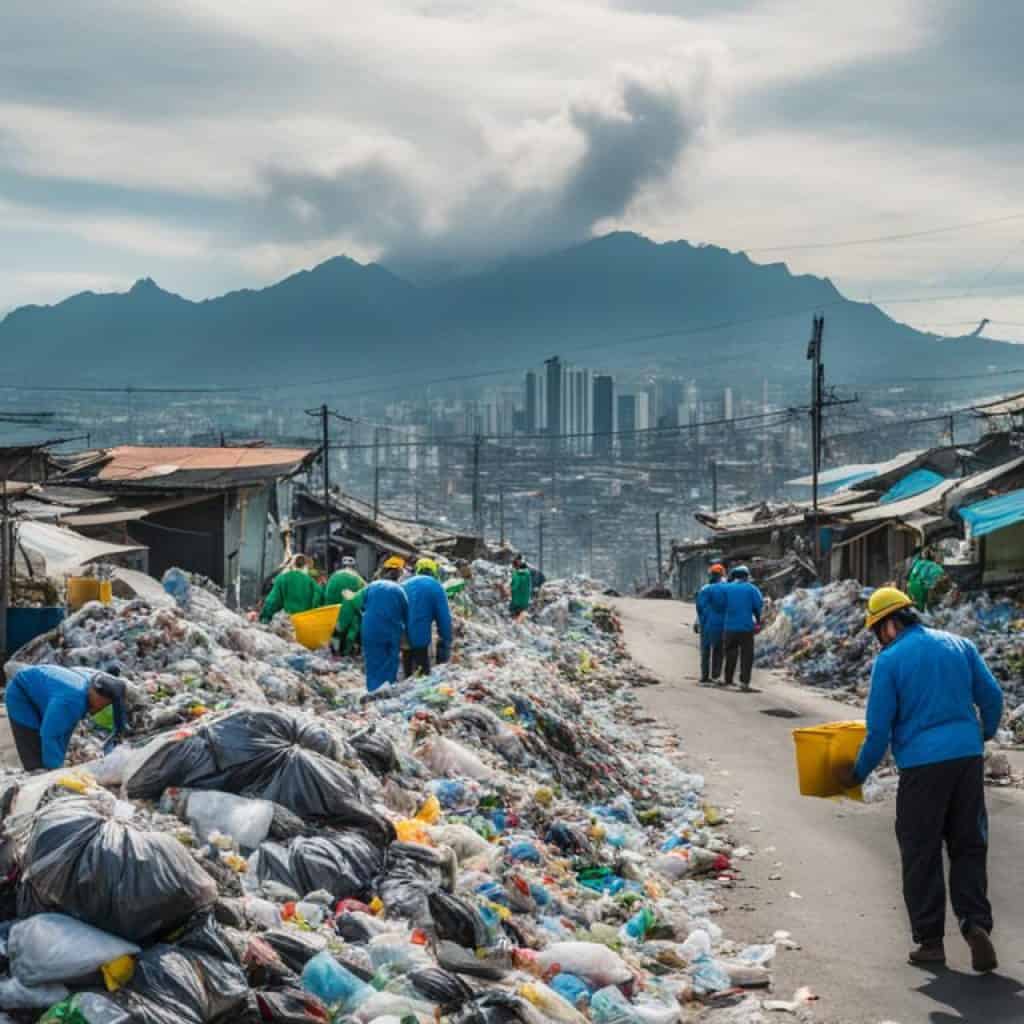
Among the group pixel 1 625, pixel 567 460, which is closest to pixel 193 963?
pixel 1 625

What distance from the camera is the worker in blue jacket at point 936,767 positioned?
6.32 metres

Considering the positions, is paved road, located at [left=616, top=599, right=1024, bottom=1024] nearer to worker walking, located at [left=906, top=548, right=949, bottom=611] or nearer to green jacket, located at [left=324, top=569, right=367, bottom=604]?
green jacket, located at [left=324, top=569, right=367, bottom=604]

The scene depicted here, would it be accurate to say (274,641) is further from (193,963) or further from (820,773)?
(193,963)

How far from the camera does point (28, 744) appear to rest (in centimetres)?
854

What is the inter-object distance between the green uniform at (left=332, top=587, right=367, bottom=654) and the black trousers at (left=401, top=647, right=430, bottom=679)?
6.55 feet

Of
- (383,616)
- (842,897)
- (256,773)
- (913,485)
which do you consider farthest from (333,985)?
(913,485)

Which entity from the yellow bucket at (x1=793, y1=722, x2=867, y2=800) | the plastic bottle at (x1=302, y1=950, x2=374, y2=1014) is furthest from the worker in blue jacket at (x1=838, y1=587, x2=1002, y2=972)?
the plastic bottle at (x1=302, y1=950, x2=374, y2=1014)

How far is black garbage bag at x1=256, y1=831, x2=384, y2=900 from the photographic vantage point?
6211 millimetres

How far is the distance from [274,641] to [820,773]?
35.4 ft

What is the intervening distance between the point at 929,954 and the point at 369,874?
102 inches

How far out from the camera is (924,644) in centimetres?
645

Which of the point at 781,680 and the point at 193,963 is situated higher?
the point at 193,963

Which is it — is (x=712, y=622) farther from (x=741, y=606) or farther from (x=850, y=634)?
(x=850, y=634)

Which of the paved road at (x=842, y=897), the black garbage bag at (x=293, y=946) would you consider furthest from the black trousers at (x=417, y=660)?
Answer: the black garbage bag at (x=293, y=946)
